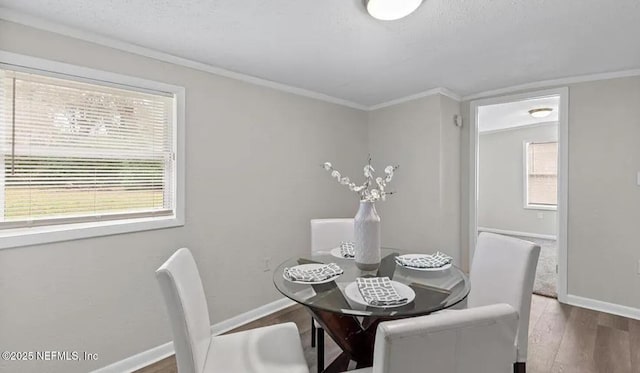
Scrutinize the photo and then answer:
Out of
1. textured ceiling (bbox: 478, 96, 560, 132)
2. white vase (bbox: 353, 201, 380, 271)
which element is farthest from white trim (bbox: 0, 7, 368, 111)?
textured ceiling (bbox: 478, 96, 560, 132)

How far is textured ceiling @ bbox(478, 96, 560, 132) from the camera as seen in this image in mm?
3854

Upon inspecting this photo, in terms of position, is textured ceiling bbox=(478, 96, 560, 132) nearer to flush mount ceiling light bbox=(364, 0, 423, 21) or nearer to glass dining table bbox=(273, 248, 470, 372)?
flush mount ceiling light bbox=(364, 0, 423, 21)

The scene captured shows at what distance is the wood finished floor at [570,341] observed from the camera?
204 cm

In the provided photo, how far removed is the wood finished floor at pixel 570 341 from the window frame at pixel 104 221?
0.97 meters

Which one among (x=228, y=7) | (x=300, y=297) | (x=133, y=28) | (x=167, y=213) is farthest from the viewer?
(x=167, y=213)

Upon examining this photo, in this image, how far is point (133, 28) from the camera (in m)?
1.85

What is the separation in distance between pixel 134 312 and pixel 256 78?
203cm

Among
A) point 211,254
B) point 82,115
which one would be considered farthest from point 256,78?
point 211,254

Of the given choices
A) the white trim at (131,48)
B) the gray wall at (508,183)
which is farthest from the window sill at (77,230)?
the gray wall at (508,183)

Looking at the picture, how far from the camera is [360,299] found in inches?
53.5

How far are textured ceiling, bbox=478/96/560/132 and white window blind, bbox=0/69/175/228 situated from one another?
11.3 ft

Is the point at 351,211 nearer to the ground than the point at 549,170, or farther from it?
nearer to the ground

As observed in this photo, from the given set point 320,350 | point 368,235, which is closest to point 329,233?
point 368,235

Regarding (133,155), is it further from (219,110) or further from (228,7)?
(228,7)
